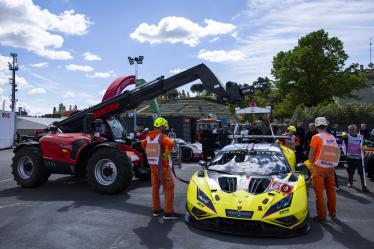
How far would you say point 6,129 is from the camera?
28766 millimetres

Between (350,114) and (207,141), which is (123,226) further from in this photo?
(350,114)

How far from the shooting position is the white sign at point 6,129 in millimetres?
28141

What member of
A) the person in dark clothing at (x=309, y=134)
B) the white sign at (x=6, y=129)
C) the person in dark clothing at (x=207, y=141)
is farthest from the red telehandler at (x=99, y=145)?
the white sign at (x=6, y=129)

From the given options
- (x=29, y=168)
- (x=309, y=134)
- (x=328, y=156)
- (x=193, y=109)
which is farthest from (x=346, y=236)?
(x=193, y=109)

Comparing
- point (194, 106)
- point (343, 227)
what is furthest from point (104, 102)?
point (194, 106)

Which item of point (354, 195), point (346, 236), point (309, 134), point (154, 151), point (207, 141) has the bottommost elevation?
point (346, 236)

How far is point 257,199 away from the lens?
5.84 m

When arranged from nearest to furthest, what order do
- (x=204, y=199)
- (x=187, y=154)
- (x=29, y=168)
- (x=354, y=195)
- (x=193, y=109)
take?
(x=204, y=199) → (x=354, y=195) → (x=29, y=168) → (x=187, y=154) → (x=193, y=109)

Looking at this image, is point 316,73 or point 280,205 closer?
point 280,205

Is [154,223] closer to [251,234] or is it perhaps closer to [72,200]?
[251,234]

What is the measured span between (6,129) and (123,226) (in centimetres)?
2552

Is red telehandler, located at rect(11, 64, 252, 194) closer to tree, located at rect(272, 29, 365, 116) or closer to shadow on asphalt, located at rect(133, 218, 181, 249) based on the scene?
shadow on asphalt, located at rect(133, 218, 181, 249)

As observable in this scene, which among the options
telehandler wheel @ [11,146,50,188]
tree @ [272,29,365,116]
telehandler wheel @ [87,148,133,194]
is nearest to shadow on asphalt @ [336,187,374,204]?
telehandler wheel @ [87,148,133,194]

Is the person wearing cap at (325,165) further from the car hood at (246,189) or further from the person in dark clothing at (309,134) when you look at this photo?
the person in dark clothing at (309,134)
